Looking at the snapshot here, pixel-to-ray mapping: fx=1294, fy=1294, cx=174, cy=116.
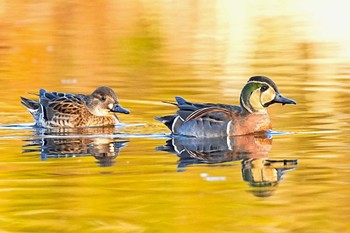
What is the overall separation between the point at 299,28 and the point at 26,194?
2077cm

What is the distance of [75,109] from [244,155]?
3.66 meters

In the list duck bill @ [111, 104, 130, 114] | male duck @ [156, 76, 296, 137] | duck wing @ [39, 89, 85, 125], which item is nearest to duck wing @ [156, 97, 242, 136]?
male duck @ [156, 76, 296, 137]

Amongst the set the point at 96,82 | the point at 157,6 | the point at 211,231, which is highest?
the point at 157,6

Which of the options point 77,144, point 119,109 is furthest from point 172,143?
point 119,109

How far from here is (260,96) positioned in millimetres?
14367

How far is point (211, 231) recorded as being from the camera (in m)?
8.89

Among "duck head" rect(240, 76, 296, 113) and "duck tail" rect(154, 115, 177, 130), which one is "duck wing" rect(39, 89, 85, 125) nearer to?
"duck tail" rect(154, 115, 177, 130)

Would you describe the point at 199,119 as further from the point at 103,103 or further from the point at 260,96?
the point at 103,103

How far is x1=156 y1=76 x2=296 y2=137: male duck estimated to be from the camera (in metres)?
14.0

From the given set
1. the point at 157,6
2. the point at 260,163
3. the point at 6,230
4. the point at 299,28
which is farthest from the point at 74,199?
the point at 157,6

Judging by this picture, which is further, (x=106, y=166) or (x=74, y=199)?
(x=106, y=166)

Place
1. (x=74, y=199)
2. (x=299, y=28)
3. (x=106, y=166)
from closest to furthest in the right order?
1. (x=74, y=199)
2. (x=106, y=166)
3. (x=299, y=28)

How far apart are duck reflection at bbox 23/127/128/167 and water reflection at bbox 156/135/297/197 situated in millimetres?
618

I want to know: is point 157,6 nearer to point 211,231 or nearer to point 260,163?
point 260,163
